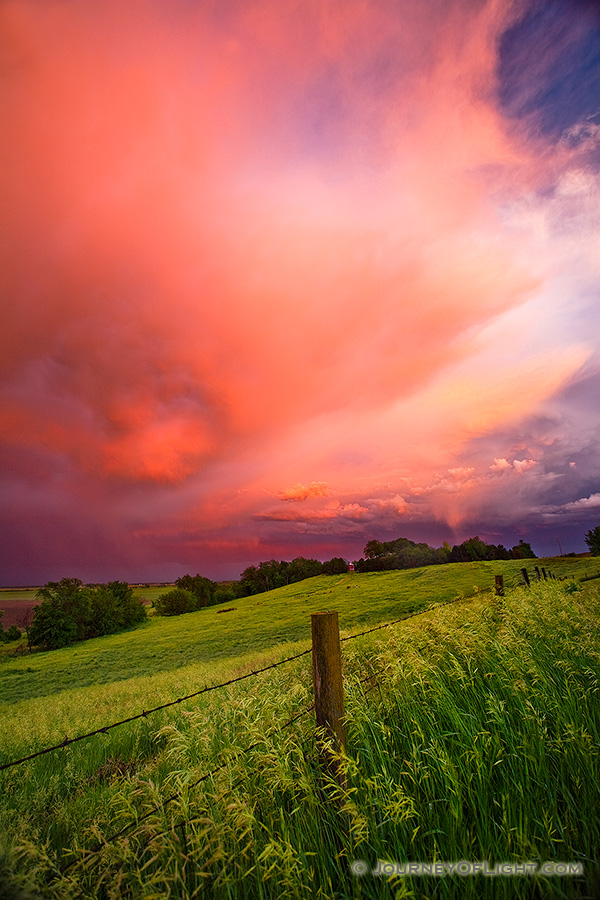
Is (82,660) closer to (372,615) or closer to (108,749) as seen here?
(372,615)

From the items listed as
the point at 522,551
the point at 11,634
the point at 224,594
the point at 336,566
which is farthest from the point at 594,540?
the point at 11,634

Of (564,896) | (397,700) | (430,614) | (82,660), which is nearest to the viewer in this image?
(564,896)

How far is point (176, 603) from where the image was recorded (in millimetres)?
105375

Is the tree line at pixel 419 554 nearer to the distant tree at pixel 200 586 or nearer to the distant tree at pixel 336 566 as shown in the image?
the distant tree at pixel 336 566

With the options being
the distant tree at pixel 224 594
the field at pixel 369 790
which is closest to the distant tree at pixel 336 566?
the distant tree at pixel 224 594

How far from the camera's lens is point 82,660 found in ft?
165

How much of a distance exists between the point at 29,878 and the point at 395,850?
244cm

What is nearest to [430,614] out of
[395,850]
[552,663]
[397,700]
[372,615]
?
[552,663]

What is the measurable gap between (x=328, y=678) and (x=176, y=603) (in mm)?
112839

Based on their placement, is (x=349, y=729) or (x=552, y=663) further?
(x=552, y=663)

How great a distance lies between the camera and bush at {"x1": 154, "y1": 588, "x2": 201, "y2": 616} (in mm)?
105250

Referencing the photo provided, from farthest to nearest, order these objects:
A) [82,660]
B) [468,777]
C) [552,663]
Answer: [82,660] → [552,663] → [468,777]

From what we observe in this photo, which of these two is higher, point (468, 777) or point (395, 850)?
point (468, 777)

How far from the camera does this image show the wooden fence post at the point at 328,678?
151 inches
